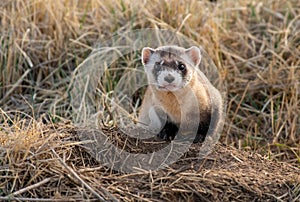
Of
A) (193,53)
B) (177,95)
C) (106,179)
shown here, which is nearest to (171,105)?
(177,95)

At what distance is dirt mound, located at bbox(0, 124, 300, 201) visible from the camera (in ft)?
12.1

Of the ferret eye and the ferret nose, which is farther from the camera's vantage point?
the ferret eye

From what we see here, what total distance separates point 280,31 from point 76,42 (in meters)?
2.21

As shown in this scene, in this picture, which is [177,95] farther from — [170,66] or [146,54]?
[146,54]

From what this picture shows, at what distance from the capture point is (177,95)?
450cm

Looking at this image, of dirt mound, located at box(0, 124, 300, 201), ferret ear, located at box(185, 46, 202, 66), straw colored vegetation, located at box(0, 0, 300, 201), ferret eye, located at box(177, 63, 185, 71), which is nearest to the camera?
dirt mound, located at box(0, 124, 300, 201)

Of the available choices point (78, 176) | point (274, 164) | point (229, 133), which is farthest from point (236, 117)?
point (78, 176)

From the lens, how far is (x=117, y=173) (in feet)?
13.0

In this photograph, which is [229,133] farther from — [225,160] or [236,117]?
[225,160]

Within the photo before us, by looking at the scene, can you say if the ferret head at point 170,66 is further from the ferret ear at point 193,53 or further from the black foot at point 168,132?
the black foot at point 168,132

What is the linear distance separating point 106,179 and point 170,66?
3.26 feet

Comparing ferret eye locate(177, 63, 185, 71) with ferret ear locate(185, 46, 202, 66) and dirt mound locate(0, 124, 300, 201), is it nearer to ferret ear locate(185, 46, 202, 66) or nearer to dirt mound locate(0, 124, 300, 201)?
ferret ear locate(185, 46, 202, 66)

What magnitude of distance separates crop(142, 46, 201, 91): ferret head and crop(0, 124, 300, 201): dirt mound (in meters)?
0.56

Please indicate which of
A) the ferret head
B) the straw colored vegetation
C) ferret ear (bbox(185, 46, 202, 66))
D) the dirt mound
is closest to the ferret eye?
the ferret head
